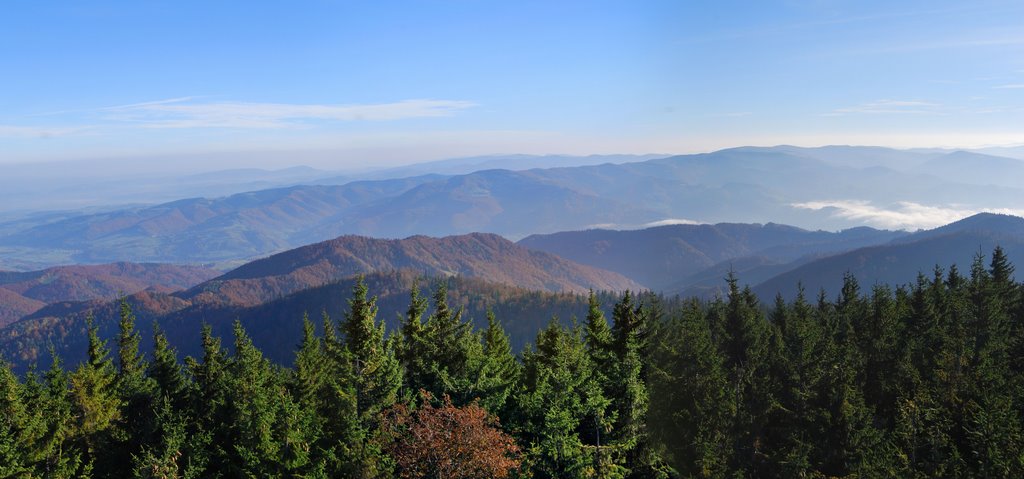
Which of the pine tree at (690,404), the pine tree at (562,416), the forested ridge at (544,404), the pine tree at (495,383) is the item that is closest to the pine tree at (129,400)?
the forested ridge at (544,404)

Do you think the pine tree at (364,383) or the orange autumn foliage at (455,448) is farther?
the pine tree at (364,383)

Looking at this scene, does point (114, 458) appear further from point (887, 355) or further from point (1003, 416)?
point (887, 355)

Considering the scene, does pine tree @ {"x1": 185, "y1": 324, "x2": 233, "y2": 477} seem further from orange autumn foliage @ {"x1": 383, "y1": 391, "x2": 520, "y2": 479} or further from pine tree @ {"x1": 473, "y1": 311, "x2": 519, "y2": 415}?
pine tree @ {"x1": 473, "y1": 311, "x2": 519, "y2": 415}

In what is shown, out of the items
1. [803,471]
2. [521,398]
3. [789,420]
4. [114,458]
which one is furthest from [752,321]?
[114,458]

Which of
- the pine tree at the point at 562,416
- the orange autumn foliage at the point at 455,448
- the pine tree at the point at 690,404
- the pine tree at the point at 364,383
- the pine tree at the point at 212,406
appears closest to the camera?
the orange autumn foliage at the point at 455,448

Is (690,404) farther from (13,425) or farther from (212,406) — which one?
(13,425)

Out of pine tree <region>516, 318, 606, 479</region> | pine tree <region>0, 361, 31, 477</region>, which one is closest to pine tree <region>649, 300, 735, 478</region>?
pine tree <region>516, 318, 606, 479</region>

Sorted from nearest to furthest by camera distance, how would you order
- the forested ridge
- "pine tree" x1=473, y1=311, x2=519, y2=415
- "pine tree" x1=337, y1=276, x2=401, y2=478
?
1. the forested ridge
2. "pine tree" x1=337, y1=276, x2=401, y2=478
3. "pine tree" x1=473, y1=311, x2=519, y2=415

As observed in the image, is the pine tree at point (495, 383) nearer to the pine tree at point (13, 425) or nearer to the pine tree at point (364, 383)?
the pine tree at point (364, 383)
